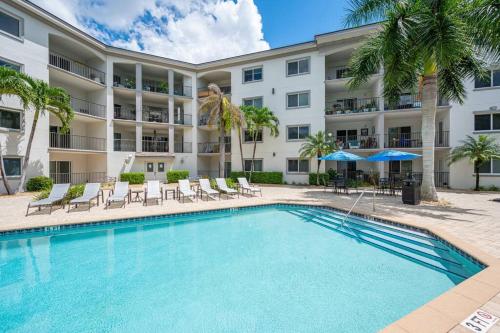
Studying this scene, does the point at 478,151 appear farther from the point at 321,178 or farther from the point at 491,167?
the point at 321,178

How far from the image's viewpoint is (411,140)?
57.7ft

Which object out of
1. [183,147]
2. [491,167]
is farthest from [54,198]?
[491,167]

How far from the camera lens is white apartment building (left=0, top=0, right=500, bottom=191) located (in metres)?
15.3

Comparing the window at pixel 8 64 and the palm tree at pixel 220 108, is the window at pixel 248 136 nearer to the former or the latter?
the palm tree at pixel 220 108

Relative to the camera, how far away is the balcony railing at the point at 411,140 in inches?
677

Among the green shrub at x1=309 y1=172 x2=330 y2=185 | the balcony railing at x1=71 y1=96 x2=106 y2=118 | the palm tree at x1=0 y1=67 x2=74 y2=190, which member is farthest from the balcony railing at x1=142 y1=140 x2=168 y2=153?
the green shrub at x1=309 y1=172 x2=330 y2=185

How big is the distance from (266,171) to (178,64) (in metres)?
13.7


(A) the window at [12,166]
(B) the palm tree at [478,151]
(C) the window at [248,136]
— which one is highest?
(C) the window at [248,136]

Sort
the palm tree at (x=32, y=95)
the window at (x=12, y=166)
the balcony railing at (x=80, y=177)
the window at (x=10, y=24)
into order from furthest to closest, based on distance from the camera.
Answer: the balcony railing at (x=80, y=177) → the window at (x=12, y=166) → the window at (x=10, y=24) → the palm tree at (x=32, y=95)

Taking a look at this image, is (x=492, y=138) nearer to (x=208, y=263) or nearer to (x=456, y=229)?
(x=456, y=229)

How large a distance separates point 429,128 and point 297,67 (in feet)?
41.2

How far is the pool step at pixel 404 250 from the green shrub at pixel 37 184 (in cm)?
1703

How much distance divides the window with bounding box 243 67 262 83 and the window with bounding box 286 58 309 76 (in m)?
→ 2.72

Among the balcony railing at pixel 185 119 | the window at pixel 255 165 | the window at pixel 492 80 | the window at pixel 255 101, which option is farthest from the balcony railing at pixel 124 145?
the window at pixel 492 80
